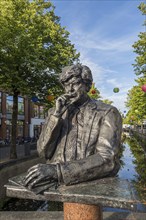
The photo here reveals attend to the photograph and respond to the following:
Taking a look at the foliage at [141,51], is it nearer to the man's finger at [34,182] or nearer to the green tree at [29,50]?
the green tree at [29,50]

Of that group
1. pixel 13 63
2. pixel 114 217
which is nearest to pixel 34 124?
pixel 13 63

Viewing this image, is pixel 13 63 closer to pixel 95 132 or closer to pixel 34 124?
pixel 95 132

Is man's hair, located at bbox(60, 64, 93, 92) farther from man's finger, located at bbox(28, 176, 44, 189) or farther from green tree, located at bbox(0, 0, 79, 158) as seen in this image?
green tree, located at bbox(0, 0, 79, 158)

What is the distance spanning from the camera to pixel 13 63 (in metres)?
14.7

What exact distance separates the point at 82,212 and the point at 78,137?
852mm

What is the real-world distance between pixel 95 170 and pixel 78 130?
625mm

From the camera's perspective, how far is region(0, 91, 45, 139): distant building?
3315 cm

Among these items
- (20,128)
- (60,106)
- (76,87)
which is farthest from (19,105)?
(60,106)

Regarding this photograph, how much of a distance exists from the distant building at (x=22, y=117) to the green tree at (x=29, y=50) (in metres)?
12.8

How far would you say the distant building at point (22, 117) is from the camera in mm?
33150

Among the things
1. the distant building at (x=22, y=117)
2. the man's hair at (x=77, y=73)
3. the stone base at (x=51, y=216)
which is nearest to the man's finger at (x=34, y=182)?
the man's hair at (x=77, y=73)

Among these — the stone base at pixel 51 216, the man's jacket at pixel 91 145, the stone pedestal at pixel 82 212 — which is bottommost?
the stone base at pixel 51 216

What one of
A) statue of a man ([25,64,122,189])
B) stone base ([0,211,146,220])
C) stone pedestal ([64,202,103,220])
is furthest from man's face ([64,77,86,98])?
stone base ([0,211,146,220])

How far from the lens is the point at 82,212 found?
2.79 metres
